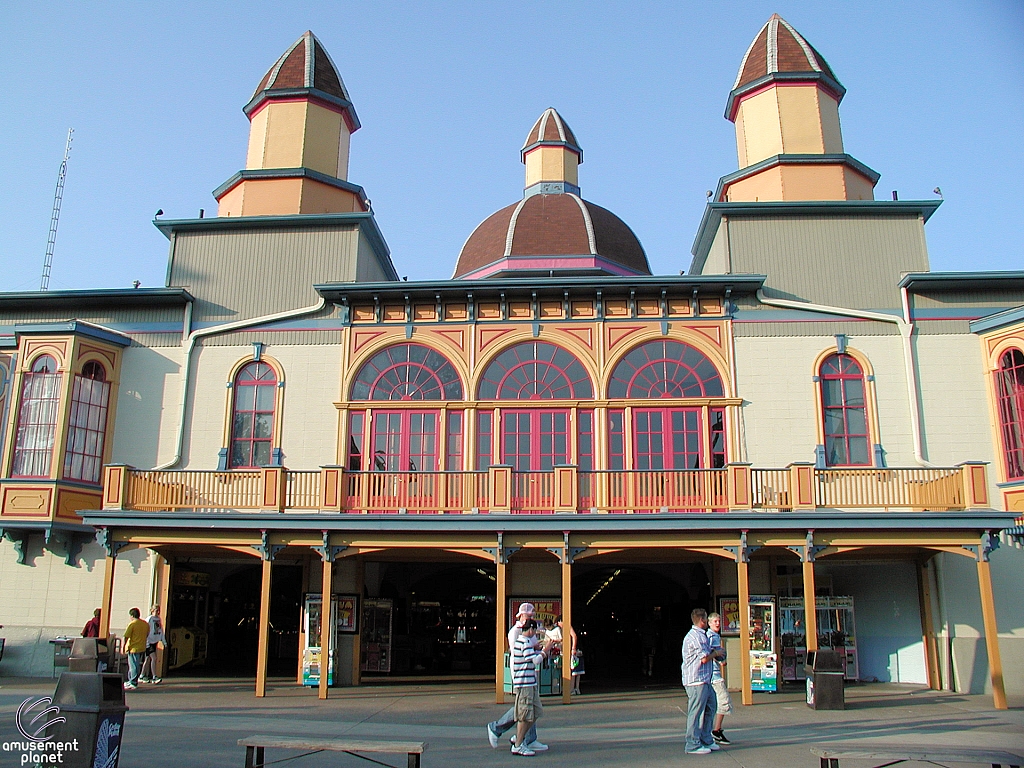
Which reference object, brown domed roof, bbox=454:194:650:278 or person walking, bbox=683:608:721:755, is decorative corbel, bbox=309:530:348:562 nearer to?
person walking, bbox=683:608:721:755

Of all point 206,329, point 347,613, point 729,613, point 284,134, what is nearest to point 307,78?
point 284,134

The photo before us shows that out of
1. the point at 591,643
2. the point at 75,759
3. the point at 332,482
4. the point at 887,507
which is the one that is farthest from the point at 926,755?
the point at 591,643

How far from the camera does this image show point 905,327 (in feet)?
61.6

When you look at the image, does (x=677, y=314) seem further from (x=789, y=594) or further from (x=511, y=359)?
(x=789, y=594)

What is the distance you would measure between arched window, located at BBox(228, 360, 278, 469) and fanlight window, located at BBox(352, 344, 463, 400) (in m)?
1.92

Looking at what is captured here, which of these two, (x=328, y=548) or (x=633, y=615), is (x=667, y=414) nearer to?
(x=328, y=548)

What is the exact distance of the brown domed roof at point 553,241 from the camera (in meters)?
24.1

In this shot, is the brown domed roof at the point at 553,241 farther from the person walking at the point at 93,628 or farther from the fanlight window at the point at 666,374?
the person walking at the point at 93,628

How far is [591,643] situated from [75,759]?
81.8 feet

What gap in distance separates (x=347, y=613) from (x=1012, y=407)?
13.8 metres

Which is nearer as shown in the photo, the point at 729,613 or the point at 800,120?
the point at 729,613

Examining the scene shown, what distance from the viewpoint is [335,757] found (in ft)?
33.4

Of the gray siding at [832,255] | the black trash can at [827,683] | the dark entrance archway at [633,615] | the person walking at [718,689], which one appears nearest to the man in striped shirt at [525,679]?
the person walking at [718,689]

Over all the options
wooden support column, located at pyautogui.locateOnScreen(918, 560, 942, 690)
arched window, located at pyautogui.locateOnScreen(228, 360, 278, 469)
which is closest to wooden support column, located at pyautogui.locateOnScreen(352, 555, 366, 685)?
arched window, located at pyautogui.locateOnScreen(228, 360, 278, 469)
